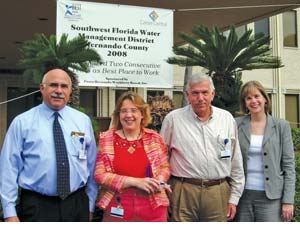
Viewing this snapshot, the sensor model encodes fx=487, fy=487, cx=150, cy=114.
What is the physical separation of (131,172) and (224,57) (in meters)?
2.43

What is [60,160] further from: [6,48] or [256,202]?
[6,48]

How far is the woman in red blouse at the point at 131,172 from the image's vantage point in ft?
10.9

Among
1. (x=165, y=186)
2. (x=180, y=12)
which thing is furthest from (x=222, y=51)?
(x=180, y=12)

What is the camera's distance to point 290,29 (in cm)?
1955

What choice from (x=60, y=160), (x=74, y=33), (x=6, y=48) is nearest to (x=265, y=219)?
(x=60, y=160)

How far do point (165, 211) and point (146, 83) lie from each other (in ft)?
11.0

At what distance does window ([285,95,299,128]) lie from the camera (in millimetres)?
19748

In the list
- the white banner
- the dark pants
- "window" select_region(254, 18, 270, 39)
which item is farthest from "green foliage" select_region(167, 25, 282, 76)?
"window" select_region(254, 18, 270, 39)

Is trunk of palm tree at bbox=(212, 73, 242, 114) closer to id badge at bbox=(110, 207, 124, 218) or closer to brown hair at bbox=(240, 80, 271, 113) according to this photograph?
brown hair at bbox=(240, 80, 271, 113)

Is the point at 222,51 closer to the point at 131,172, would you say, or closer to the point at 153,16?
the point at 153,16

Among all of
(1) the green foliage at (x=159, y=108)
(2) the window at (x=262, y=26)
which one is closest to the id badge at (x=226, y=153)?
→ (1) the green foliage at (x=159, y=108)

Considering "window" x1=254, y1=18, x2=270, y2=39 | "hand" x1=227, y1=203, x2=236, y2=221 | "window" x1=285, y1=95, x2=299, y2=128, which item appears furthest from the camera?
"window" x1=285, y1=95, x2=299, y2=128

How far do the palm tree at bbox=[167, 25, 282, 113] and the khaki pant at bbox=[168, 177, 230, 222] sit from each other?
1.81 m

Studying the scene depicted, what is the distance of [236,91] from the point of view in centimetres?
534
